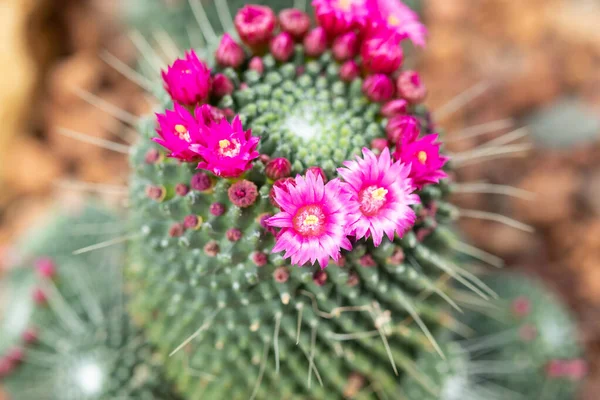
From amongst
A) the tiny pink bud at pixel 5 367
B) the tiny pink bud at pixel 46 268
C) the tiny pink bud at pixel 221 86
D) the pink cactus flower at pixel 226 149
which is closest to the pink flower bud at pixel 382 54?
the tiny pink bud at pixel 221 86

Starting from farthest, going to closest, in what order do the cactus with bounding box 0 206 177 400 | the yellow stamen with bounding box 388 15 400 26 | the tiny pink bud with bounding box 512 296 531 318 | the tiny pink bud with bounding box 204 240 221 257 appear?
the tiny pink bud with bounding box 512 296 531 318 → the cactus with bounding box 0 206 177 400 → the yellow stamen with bounding box 388 15 400 26 → the tiny pink bud with bounding box 204 240 221 257

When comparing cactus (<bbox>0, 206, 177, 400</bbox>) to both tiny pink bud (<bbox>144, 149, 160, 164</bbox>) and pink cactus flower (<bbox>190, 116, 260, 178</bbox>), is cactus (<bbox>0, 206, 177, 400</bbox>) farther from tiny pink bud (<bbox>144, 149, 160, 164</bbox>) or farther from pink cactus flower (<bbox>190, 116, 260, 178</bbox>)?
pink cactus flower (<bbox>190, 116, 260, 178</bbox>)

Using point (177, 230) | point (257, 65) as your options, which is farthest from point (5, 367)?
point (257, 65)

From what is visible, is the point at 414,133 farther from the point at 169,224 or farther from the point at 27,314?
the point at 27,314

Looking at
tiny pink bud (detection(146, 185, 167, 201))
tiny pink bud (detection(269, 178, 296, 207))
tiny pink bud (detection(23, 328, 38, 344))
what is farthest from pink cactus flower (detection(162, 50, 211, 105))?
tiny pink bud (detection(23, 328, 38, 344))

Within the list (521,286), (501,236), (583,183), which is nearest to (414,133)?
(521,286)

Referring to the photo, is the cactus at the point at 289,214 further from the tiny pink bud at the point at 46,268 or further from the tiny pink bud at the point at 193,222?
the tiny pink bud at the point at 46,268
